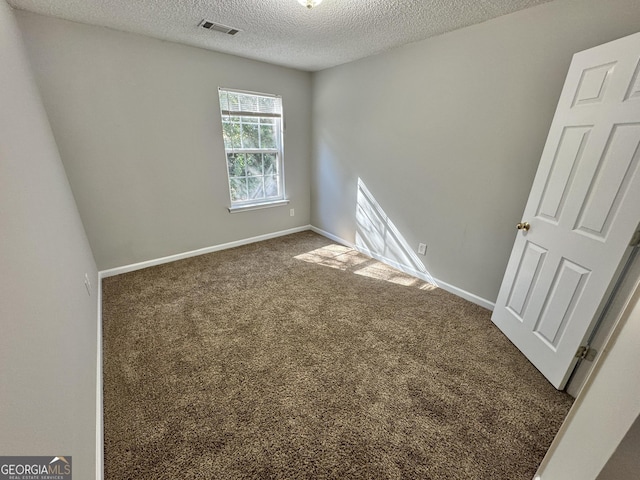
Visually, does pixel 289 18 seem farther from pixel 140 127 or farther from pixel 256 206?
pixel 256 206

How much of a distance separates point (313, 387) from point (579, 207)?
1.91 meters

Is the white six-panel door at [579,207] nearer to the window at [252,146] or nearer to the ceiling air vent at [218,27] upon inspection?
the ceiling air vent at [218,27]

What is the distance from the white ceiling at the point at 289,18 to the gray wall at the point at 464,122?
0.65 ft

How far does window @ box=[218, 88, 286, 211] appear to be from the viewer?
3168 millimetres

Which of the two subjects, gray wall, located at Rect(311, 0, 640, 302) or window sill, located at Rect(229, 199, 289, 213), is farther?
window sill, located at Rect(229, 199, 289, 213)

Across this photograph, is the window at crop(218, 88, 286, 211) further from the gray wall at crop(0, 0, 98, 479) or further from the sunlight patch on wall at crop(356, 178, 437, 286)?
the gray wall at crop(0, 0, 98, 479)

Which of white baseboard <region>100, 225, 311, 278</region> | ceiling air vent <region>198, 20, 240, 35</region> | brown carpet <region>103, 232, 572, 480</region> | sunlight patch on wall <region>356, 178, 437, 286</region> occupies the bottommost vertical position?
brown carpet <region>103, 232, 572, 480</region>

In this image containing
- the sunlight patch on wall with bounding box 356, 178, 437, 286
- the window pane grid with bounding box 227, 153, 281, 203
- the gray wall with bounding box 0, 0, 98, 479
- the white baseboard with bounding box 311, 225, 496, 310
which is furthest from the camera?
the window pane grid with bounding box 227, 153, 281, 203

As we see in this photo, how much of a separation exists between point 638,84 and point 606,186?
490 millimetres

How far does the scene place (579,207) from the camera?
58.7 inches

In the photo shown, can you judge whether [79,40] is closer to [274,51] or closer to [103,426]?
[274,51]

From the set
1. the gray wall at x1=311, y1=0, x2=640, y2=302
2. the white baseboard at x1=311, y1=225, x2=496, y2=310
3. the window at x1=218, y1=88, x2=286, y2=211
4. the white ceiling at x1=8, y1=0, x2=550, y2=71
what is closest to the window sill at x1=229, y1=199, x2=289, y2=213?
the window at x1=218, y1=88, x2=286, y2=211

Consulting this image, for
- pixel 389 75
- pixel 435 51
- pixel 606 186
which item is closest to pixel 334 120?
pixel 389 75

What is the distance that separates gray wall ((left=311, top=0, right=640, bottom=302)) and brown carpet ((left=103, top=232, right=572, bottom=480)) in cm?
66
